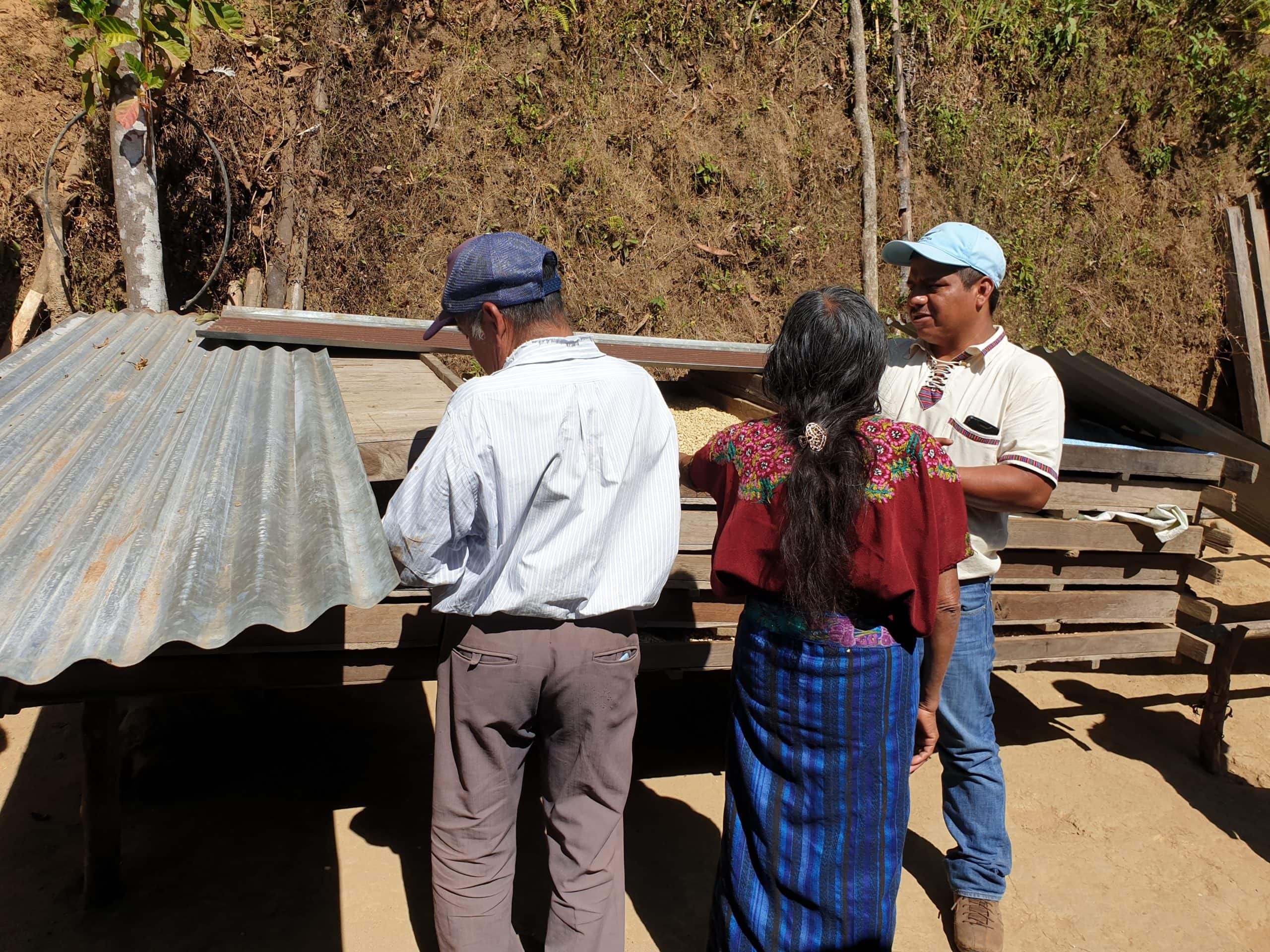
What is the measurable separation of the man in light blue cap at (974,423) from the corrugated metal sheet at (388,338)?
48.5 inches

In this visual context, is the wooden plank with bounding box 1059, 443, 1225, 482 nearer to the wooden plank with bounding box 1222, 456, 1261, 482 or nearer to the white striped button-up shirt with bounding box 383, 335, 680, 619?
the wooden plank with bounding box 1222, 456, 1261, 482

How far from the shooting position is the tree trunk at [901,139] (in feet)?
28.2

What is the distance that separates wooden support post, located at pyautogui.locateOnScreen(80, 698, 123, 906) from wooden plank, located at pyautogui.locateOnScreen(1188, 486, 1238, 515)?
4.20m

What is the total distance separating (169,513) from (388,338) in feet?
7.23

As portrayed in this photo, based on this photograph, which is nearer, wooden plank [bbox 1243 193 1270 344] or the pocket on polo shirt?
the pocket on polo shirt

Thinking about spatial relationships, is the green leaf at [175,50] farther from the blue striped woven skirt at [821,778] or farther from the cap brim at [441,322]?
the blue striped woven skirt at [821,778]

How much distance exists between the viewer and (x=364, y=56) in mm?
7121

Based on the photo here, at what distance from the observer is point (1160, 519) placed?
3.57 meters

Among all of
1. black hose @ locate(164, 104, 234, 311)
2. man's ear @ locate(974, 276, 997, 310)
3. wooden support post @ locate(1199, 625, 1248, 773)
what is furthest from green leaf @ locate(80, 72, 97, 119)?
wooden support post @ locate(1199, 625, 1248, 773)

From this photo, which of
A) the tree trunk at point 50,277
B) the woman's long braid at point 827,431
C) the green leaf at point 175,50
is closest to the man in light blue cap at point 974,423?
the woman's long braid at point 827,431

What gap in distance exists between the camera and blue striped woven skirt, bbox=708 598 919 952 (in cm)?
190

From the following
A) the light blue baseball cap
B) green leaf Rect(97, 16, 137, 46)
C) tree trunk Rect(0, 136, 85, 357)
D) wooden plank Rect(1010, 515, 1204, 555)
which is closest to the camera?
the light blue baseball cap

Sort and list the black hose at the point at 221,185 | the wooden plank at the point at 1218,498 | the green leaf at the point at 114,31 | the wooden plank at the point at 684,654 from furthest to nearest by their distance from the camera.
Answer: the black hose at the point at 221,185 → the green leaf at the point at 114,31 → the wooden plank at the point at 1218,498 → the wooden plank at the point at 684,654

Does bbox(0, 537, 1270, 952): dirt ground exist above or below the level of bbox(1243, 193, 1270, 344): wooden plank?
below
